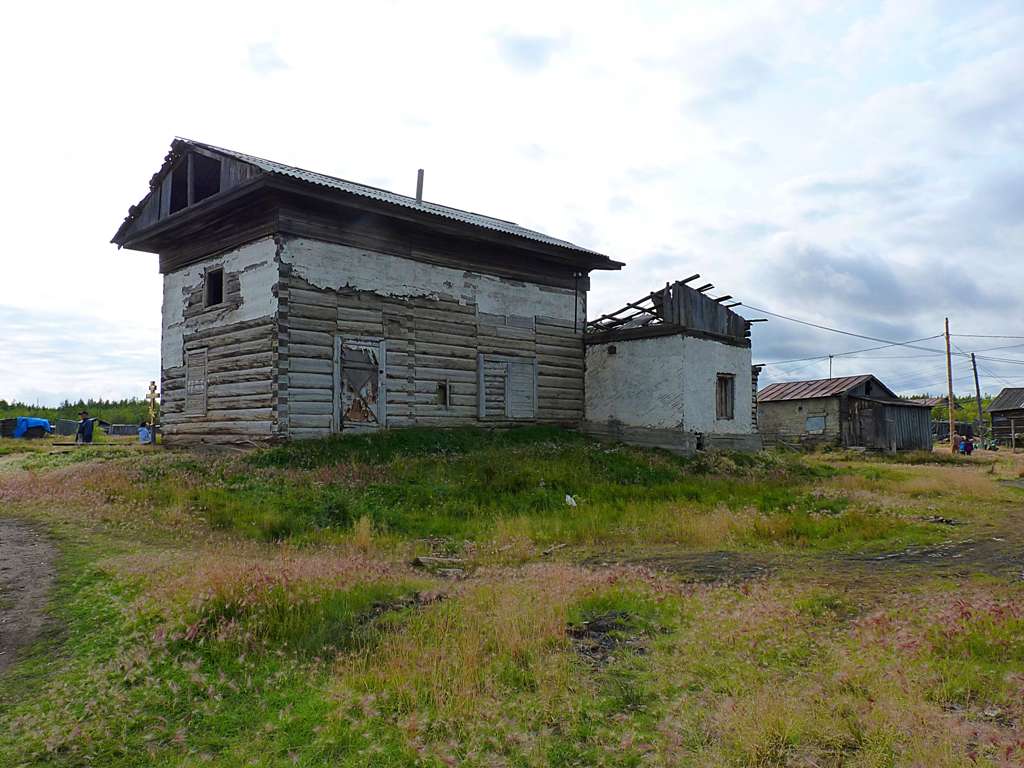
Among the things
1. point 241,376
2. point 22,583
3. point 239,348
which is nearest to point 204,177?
point 239,348

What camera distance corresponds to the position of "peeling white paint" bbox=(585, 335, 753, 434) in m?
19.8

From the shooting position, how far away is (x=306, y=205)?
627 inches

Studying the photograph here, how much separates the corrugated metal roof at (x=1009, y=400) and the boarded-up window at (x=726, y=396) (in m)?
38.5

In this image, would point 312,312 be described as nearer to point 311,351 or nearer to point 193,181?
point 311,351

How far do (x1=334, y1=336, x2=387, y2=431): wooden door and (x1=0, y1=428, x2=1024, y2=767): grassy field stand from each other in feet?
15.5

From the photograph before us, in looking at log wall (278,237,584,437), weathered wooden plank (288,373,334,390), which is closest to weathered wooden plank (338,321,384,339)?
log wall (278,237,584,437)

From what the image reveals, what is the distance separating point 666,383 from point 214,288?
1254 centimetres

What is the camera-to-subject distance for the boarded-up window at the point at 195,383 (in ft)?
57.3

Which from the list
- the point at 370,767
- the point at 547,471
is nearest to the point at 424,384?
the point at 547,471

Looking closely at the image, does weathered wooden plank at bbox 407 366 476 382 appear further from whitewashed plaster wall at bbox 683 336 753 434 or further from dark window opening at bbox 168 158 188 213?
dark window opening at bbox 168 158 188 213

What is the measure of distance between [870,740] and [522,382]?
54.9 ft

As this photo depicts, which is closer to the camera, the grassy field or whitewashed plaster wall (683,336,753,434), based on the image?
the grassy field

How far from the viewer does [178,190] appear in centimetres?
1850

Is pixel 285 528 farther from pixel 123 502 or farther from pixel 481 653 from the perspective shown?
pixel 481 653
